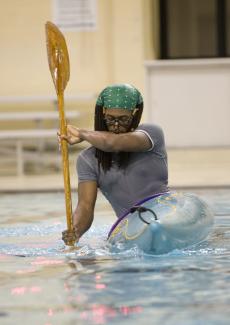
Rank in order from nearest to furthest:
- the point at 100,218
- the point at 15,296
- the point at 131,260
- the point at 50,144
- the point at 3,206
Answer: the point at 15,296 → the point at 131,260 → the point at 100,218 → the point at 3,206 → the point at 50,144

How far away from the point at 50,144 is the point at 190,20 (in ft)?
9.38

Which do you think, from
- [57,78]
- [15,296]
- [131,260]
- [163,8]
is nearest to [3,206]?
[57,78]

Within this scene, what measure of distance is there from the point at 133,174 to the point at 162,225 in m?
0.51

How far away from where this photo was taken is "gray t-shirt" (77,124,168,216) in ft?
16.7

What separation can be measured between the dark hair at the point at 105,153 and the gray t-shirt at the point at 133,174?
0.09 ft

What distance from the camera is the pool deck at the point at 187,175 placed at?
9734 millimetres

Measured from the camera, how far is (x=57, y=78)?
5.39m

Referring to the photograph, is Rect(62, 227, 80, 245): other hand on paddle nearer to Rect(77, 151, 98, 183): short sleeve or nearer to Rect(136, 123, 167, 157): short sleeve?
Rect(77, 151, 98, 183): short sleeve

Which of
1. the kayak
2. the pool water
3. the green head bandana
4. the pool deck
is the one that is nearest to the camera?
the pool water

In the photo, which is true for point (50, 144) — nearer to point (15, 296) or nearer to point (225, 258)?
point (225, 258)

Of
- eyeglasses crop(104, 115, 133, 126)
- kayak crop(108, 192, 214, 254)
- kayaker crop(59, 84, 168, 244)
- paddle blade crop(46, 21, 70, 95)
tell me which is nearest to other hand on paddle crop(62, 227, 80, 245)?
kayaker crop(59, 84, 168, 244)

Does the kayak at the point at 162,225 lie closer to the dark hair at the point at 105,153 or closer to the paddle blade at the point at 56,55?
the dark hair at the point at 105,153

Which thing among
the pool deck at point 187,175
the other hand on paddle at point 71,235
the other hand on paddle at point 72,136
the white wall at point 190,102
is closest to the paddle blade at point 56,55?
the other hand on paddle at point 72,136

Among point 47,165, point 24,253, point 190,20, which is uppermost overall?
point 190,20
